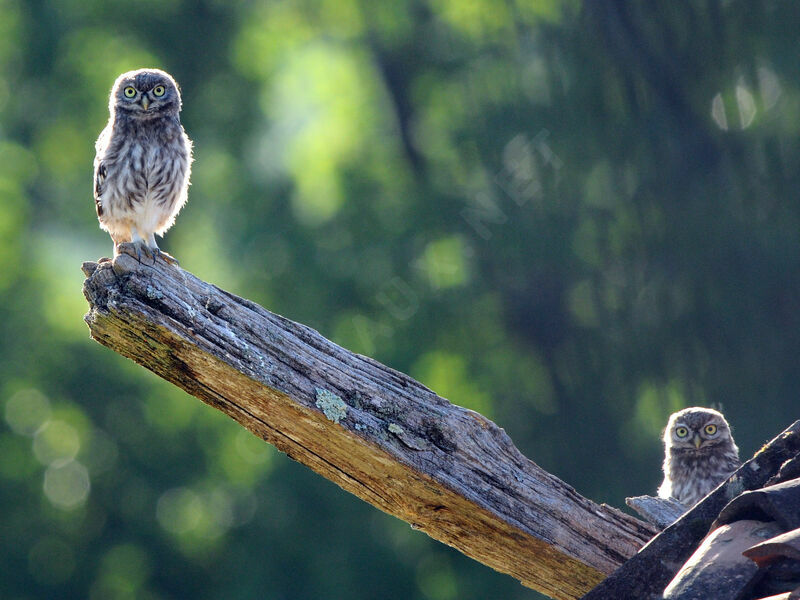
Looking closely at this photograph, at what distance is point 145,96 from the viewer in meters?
5.80

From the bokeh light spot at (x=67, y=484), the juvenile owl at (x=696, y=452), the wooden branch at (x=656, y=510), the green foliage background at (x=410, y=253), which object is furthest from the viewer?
the bokeh light spot at (x=67, y=484)

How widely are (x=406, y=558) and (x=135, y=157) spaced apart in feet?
23.6

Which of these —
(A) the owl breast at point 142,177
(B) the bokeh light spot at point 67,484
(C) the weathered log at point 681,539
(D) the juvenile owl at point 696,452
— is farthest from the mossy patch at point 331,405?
(B) the bokeh light spot at point 67,484

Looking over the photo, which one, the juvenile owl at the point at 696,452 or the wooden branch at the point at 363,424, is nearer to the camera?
the wooden branch at the point at 363,424

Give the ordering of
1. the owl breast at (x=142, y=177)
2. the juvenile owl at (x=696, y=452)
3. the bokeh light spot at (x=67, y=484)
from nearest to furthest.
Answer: the owl breast at (x=142, y=177) → the juvenile owl at (x=696, y=452) → the bokeh light spot at (x=67, y=484)

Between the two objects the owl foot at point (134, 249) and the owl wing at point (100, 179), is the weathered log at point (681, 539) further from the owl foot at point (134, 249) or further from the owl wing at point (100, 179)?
the owl wing at point (100, 179)

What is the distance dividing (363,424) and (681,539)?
1048 mm

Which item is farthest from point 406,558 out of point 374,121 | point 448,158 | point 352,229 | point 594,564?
point 594,564

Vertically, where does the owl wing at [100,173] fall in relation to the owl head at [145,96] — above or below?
below

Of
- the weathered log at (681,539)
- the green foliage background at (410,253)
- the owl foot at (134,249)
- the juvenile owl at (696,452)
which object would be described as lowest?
the weathered log at (681,539)

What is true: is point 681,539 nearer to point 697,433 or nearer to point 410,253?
point 697,433

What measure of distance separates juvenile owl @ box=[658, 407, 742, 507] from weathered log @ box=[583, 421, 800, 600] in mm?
2883

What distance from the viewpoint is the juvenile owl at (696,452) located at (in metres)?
6.17

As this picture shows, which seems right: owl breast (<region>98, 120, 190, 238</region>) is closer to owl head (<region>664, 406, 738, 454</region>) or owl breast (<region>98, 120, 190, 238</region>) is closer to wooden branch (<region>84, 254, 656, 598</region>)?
wooden branch (<region>84, 254, 656, 598</region>)
